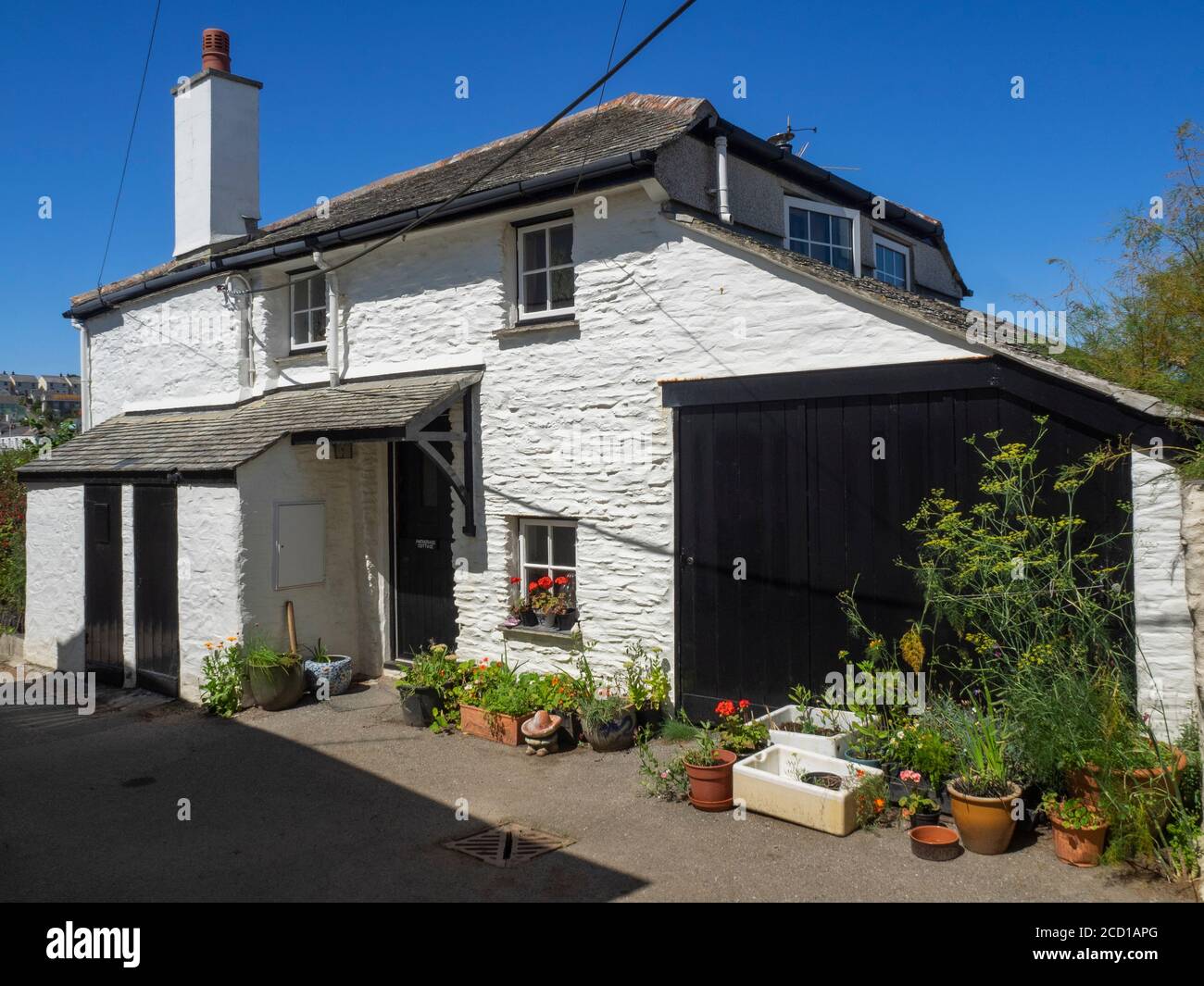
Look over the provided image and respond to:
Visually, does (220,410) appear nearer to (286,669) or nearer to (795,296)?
(286,669)

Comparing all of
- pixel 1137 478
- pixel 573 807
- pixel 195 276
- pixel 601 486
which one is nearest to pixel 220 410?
pixel 195 276

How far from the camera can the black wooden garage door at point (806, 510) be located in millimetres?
6387

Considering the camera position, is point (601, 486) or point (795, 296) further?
point (601, 486)

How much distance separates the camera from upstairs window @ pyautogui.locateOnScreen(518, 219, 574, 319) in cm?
888

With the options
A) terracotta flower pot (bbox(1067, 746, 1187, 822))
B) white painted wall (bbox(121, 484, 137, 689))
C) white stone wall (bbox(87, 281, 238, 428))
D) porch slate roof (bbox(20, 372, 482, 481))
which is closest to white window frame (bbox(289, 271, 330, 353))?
porch slate roof (bbox(20, 372, 482, 481))

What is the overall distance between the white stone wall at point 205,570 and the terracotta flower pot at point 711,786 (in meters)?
5.37

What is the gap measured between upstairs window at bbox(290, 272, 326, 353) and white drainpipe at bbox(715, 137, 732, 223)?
16.7 ft

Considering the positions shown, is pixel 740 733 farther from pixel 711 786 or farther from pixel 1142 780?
pixel 1142 780

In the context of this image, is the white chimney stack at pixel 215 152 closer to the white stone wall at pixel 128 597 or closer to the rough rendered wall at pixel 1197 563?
the white stone wall at pixel 128 597

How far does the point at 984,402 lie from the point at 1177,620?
1838mm

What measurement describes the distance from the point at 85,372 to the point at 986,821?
1495 centimetres

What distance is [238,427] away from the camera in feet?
34.7

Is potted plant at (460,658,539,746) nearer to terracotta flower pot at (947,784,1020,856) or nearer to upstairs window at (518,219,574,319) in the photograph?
upstairs window at (518,219,574,319)
